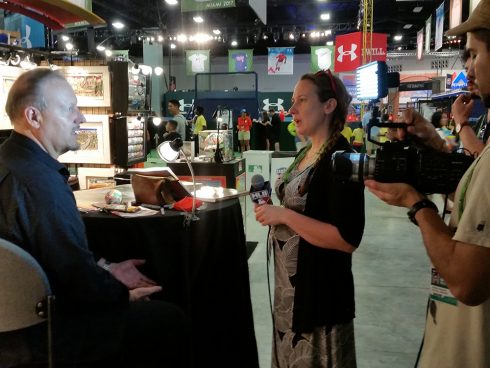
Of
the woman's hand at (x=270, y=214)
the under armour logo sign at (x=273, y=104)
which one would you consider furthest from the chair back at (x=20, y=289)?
the under armour logo sign at (x=273, y=104)

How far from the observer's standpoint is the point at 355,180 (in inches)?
46.9

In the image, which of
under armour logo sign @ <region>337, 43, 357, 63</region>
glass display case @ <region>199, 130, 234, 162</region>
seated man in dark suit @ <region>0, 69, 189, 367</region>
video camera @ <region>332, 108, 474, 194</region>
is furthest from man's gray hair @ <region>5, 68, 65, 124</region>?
under armour logo sign @ <region>337, 43, 357, 63</region>

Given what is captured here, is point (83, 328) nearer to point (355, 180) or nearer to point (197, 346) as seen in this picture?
point (197, 346)

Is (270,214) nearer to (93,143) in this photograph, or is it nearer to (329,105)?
(329,105)

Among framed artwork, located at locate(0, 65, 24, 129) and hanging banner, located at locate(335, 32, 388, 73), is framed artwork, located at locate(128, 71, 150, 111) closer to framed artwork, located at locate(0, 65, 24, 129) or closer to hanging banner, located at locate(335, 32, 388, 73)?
framed artwork, located at locate(0, 65, 24, 129)

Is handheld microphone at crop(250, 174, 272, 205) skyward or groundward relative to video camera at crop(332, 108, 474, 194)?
groundward

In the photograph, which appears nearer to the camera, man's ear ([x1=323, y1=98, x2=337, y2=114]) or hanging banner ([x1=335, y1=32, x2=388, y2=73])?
man's ear ([x1=323, y1=98, x2=337, y2=114])

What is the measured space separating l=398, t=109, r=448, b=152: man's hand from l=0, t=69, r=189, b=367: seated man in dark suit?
1128mm

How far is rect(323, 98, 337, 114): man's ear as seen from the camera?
166 centimetres

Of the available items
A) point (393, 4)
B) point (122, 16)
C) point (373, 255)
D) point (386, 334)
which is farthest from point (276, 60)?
point (386, 334)

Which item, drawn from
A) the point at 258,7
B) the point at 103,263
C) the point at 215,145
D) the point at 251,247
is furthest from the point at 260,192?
the point at 215,145

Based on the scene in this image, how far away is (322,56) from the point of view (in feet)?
49.9

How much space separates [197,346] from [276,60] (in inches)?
625

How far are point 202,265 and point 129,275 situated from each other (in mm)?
363
